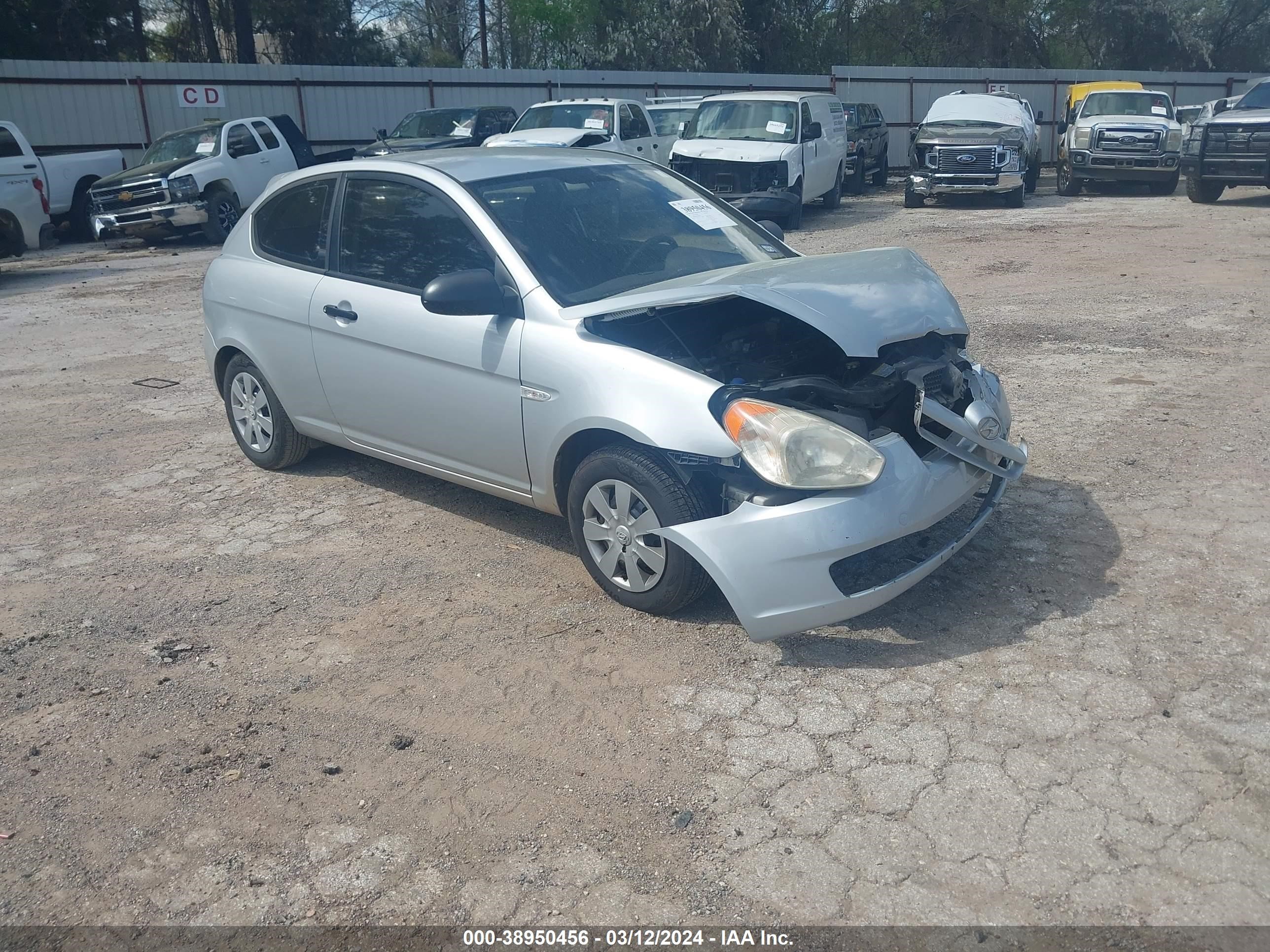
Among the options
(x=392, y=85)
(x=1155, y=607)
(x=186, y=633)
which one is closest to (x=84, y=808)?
(x=186, y=633)

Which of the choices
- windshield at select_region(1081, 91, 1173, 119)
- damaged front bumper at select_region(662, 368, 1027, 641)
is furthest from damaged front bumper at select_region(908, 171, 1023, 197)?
damaged front bumper at select_region(662, 368, 1027, 641)

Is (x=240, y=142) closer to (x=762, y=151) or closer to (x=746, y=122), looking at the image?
(x=746, y=122)

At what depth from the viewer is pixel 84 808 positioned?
136 inches

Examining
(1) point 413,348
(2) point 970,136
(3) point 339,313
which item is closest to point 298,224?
(3) point 339,313

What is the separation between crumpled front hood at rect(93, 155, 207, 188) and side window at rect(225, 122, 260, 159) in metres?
0.51

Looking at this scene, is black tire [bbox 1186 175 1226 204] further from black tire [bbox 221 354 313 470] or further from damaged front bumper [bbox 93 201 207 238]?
black tire [bbox 221 354 313 470]

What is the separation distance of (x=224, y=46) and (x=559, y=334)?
3876 cm

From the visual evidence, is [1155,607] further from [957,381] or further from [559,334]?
[559,334]

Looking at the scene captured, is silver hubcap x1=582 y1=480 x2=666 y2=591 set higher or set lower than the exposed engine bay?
lower

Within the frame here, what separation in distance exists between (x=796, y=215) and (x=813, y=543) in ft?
44.7

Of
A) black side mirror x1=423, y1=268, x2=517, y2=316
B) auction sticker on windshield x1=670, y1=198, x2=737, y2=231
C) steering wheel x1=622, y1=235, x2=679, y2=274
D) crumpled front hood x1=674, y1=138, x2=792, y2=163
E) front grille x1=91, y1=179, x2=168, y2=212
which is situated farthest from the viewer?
front grille x1=91, y1=179, x2=168, y2=212

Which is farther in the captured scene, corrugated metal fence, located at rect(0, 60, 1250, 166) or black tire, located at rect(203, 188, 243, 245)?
corrugated metal fence, located at rect(0, 60, 1250, 166)

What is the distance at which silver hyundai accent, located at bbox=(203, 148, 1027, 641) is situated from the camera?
4.00 m

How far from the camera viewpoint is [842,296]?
4426 millimetres
